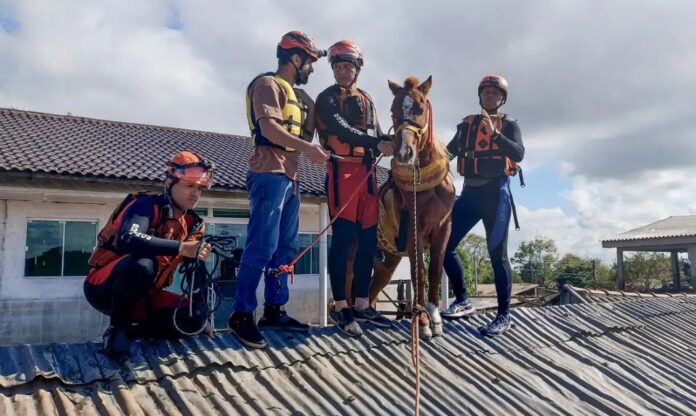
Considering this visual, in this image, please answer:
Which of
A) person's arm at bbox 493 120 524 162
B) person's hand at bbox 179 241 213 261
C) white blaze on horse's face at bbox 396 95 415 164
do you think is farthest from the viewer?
person's arm at bbox 493 120 524 162

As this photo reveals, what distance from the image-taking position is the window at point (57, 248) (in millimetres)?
10508

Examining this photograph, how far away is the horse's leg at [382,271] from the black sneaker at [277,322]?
154 centimetres

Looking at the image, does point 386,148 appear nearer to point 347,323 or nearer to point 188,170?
point 347,323

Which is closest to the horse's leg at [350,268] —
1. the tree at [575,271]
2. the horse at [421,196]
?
the horse at [421,196]

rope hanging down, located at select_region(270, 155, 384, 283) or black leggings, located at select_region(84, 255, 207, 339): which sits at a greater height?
rope hanging down, located at select_region(270, 155, 384, 283)

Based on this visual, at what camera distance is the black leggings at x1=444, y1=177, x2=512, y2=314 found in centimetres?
544

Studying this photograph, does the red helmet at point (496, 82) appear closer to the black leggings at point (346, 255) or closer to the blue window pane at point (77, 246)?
the black leggings at point (346, 255)

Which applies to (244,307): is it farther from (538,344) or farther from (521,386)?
(538,344)

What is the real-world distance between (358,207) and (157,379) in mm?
2182

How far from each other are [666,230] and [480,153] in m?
20.1

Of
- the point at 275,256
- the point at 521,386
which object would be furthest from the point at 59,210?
the point at 521,386

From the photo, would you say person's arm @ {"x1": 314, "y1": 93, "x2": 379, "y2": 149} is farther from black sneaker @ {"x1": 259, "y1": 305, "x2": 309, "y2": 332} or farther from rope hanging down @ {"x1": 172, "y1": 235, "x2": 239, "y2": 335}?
black sneaker @ {"x1": 259, "y1": 305, "x2": 309, "y2": 332}

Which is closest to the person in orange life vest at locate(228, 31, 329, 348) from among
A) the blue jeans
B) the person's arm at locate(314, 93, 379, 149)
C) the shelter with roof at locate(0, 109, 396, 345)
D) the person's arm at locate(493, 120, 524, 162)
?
the blue jeans

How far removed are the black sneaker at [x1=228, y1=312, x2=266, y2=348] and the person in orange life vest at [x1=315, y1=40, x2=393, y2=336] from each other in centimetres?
84
